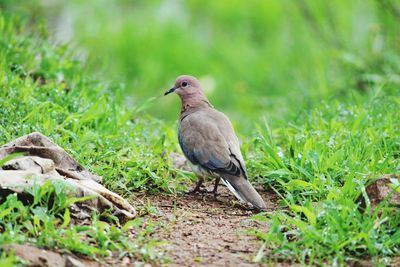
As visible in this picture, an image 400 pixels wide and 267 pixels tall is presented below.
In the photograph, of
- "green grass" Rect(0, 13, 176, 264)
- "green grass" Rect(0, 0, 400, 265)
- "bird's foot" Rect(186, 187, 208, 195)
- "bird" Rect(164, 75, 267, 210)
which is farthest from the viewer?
"bird's foot" Rect(186, 187, 208, 195)

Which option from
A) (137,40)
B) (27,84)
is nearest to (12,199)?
(27,84)

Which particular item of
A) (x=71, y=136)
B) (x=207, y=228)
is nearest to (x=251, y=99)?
(x=71, y=136)

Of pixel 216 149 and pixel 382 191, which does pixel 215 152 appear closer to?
pixel 216 149

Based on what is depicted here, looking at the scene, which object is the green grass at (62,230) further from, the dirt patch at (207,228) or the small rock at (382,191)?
the small rock at (382,191)

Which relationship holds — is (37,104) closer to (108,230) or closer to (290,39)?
(108,230)

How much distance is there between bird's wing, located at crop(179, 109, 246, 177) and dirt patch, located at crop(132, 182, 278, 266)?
0.27 meters

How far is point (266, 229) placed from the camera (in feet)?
16.9

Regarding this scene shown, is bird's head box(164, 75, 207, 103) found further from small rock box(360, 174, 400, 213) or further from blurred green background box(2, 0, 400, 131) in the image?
small rock box(360, 174, 400, 213)

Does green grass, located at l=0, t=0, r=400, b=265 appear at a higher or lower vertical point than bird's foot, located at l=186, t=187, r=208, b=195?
higher

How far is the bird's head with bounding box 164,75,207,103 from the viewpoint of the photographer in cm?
702

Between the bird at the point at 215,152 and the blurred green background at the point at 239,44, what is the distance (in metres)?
2.59

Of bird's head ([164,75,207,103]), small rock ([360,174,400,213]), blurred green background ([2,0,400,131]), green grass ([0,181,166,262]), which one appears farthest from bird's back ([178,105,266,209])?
blurred green background ([2,0,400,131])

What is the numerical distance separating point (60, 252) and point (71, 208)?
0.54 metres

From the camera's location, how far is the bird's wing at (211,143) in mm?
5910
